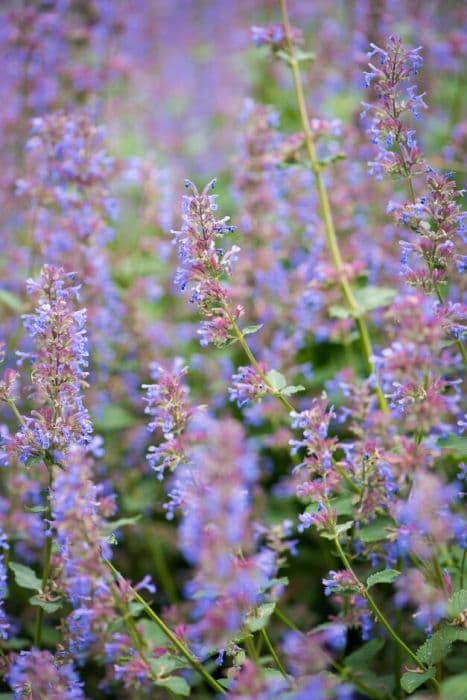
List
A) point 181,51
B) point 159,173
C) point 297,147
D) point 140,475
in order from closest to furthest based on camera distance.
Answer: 1. point 297,147
2. point 140,475
3. point 159,173
4. point 181,51

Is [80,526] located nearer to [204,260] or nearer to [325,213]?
[204,260]

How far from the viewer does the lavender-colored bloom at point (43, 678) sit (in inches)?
97.3

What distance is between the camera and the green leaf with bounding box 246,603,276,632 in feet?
8.18

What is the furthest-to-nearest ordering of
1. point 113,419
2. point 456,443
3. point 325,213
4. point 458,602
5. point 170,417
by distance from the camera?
point 113,419 → point 325,213 → point 456,443 → point 170,417 → point 458,602

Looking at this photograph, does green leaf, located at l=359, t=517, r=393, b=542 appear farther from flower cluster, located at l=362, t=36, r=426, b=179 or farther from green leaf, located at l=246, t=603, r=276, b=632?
flower cluster, located at l=362, t=36, r=426, b=179

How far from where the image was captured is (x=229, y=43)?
9.89m

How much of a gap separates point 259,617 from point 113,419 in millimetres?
2155

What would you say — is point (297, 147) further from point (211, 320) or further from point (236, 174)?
→ point (211, 320)

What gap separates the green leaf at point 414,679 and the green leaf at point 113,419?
2349 mm

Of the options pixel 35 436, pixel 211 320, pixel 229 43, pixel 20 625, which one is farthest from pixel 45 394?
pixel 229 43

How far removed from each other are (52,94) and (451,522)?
16.4ft

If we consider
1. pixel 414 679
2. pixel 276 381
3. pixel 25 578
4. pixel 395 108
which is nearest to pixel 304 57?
pixel 395 108

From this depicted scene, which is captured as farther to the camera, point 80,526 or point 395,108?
point 395,108

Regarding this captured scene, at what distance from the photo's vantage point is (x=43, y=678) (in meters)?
2.46
